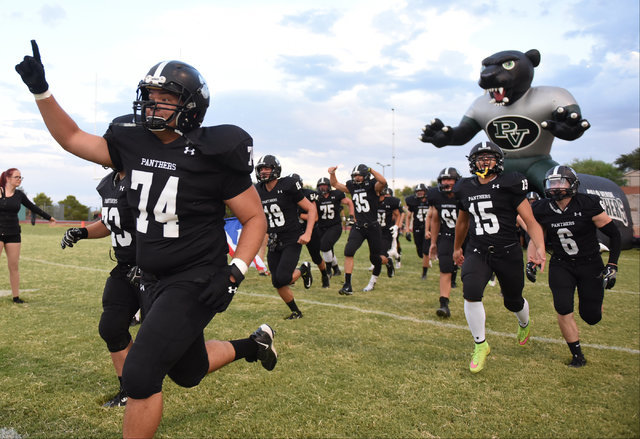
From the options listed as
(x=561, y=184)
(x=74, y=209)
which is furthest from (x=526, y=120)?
(x=74, y=209)

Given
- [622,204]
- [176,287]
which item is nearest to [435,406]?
[176,287]

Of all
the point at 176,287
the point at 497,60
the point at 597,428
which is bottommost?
the point at 597,428

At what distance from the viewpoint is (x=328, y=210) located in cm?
1071

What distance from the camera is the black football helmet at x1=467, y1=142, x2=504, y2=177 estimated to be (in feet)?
16.3

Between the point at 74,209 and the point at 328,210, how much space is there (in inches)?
1870

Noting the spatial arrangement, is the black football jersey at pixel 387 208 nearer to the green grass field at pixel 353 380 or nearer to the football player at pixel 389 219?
the football player at pixel 389 219

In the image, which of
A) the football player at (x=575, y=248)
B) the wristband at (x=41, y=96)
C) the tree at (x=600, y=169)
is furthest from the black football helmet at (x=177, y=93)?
the tree at (x=600, y=169)

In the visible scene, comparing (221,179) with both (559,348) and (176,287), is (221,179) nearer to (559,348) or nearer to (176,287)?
(176,287)

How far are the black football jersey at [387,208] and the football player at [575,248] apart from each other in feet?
22.4

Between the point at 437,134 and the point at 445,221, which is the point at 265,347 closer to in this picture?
the point at 445,221

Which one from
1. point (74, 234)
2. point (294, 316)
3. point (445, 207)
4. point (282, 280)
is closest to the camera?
point (74, 234)

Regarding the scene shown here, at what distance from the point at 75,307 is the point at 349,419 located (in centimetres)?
515

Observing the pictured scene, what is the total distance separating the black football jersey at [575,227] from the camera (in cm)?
495

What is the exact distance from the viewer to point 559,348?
531 centimetres
